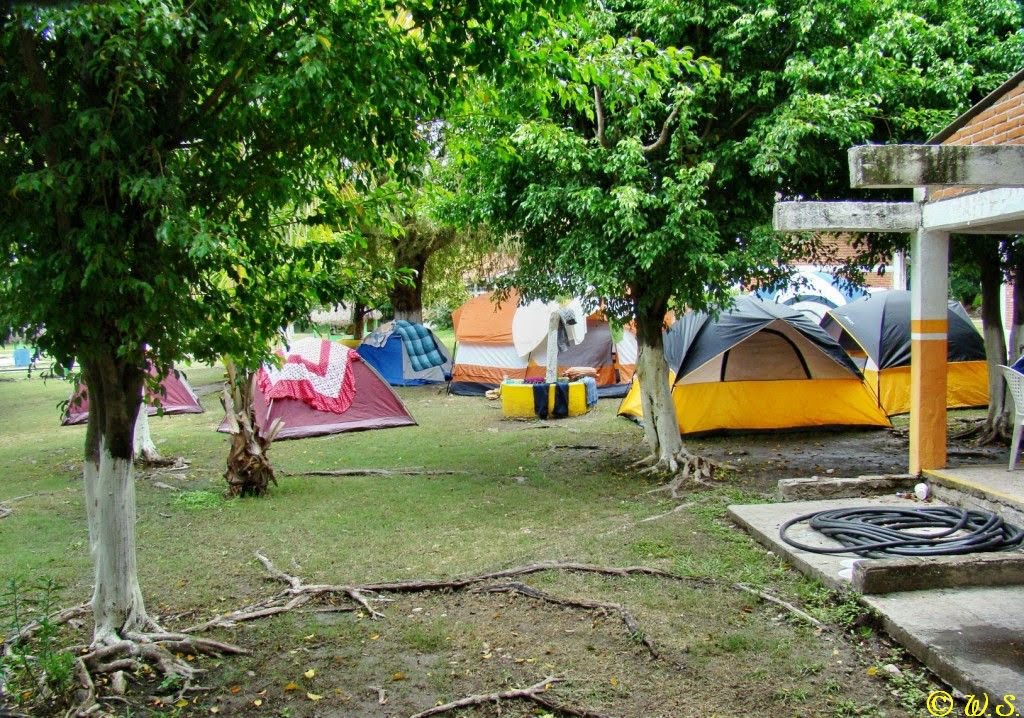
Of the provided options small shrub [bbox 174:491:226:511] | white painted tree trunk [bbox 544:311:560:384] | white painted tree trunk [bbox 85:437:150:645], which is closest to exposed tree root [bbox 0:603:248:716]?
white painted tree trunk [bbox 85:437:150:645]

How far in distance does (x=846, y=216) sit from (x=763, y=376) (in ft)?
17.1

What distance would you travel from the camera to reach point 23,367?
29141mm

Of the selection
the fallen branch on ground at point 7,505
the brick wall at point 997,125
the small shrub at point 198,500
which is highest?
the brick wall at point 997,125

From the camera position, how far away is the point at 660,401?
370 inches

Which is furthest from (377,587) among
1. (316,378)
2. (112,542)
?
(316,378)

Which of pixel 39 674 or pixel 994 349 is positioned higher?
pixel 994 349

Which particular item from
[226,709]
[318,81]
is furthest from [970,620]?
[318,81]

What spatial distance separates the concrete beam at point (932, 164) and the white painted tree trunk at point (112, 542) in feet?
13.3

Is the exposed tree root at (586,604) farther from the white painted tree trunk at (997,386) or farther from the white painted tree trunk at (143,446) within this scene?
the white painted tree trunk at (997,386)

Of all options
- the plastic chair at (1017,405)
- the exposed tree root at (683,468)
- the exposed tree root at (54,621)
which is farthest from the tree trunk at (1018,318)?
the exposed tree root at (54,621)

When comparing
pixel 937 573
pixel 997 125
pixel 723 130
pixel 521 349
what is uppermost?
pixel 723 130

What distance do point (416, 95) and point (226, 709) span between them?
305 centimetres

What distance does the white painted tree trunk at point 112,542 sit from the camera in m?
4.25

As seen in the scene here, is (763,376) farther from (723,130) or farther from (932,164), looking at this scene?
(932,164)
